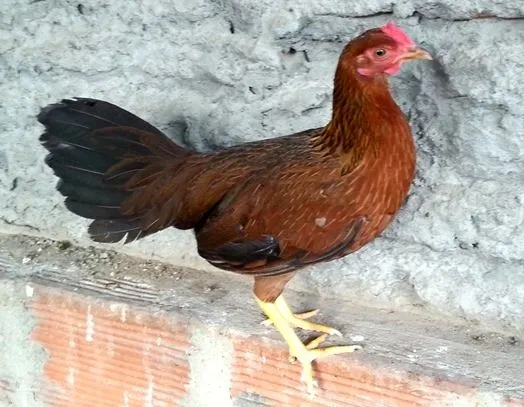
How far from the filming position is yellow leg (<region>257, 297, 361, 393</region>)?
4.61 ft

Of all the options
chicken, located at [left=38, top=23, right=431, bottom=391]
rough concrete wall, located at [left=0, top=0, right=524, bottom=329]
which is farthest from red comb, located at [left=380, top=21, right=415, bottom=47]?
rough concrete wall, located at [left=0, top=0, right=524, bottom=329]

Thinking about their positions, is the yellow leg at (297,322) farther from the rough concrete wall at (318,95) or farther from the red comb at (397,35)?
the red comb at (397,35)

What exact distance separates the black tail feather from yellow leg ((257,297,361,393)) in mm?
269

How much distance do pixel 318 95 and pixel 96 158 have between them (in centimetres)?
40

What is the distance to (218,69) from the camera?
5.00 feet

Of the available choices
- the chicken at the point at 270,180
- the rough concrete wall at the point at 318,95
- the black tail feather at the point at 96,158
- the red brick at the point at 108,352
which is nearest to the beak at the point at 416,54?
the chicken at the point at 270,180

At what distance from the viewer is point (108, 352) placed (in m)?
1.58

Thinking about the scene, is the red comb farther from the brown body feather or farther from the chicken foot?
the chicken foot

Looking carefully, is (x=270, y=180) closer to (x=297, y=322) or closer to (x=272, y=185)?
(x=272, y=185)

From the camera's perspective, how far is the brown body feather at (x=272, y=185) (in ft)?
4.21

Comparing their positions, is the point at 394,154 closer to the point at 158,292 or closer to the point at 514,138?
the point at 514,138

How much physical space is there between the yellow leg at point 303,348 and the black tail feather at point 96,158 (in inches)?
10.6

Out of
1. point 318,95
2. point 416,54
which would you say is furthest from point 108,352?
point 416,54

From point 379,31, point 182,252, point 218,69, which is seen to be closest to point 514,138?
point 379,31
